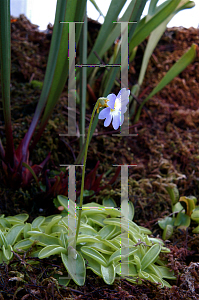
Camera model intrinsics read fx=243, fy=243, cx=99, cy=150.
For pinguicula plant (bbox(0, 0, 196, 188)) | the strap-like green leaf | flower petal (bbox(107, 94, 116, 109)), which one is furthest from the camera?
pinguicula plant (bbox(0, 0, 196, 188))

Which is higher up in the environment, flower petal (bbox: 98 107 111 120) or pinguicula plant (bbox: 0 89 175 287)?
flower petal (bbox: 98 107 111 120)

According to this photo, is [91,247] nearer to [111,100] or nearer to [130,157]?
[111,100]

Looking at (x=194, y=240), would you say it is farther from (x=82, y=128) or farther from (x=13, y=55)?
(x=13, y=55)

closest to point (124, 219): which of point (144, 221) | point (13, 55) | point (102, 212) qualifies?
point (102, 212)

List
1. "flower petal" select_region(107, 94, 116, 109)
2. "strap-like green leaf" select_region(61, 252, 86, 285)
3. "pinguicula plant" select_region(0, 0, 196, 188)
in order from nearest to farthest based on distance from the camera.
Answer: "flower petal" select_region(107, 94, 116, 109), "strap-like green leaf" select_region(61, 252, 86, 285), "pinguicula plant" select_region(0, 0, 196, 188)

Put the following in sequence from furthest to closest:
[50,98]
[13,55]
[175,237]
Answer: [13,55]
[50,98]
[175,237]

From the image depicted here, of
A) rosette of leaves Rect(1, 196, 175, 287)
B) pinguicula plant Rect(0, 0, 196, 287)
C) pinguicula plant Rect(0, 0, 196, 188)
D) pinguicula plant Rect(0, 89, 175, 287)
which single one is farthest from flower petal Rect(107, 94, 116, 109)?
pinguicula plant Rect(0, 0, 196, 188)

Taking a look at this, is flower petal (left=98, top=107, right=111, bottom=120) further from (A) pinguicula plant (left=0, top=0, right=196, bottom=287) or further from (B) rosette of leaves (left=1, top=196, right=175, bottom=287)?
(B) rosette of leaves (left=1, top=196, right=175, bottom=287)
